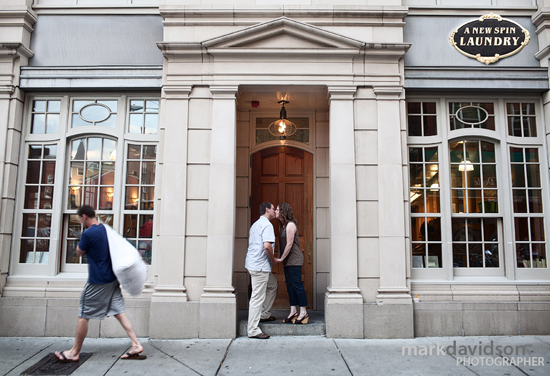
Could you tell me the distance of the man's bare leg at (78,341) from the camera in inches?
197

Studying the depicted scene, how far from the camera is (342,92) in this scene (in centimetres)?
655

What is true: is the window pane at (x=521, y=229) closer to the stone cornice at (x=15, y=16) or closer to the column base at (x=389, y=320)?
the column base at (x=389, y=320)

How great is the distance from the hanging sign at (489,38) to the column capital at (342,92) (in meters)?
2.12

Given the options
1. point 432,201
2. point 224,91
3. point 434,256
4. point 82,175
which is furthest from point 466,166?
point 82,175

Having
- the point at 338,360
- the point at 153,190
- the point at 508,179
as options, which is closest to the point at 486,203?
the point at 508,179

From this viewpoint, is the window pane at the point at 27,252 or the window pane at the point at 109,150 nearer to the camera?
the window pane at the point at 27,252

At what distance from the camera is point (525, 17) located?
23.2 feet

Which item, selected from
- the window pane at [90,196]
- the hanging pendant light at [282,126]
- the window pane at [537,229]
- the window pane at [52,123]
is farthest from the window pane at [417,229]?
the window pane at [52,123]

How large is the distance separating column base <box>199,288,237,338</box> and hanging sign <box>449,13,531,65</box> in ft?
19.3

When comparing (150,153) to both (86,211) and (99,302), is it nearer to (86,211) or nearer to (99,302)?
(86,211)

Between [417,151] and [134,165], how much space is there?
4.98 metres

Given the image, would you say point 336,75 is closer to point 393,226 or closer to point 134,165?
point 393,226

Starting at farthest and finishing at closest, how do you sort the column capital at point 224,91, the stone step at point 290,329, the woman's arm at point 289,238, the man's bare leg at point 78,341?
the column capital at point 224,91 < the woman's arm at point 289,238 < the stone step at point 290,329 < the man's bare leg at point 78,341

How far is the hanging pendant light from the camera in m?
7.38
